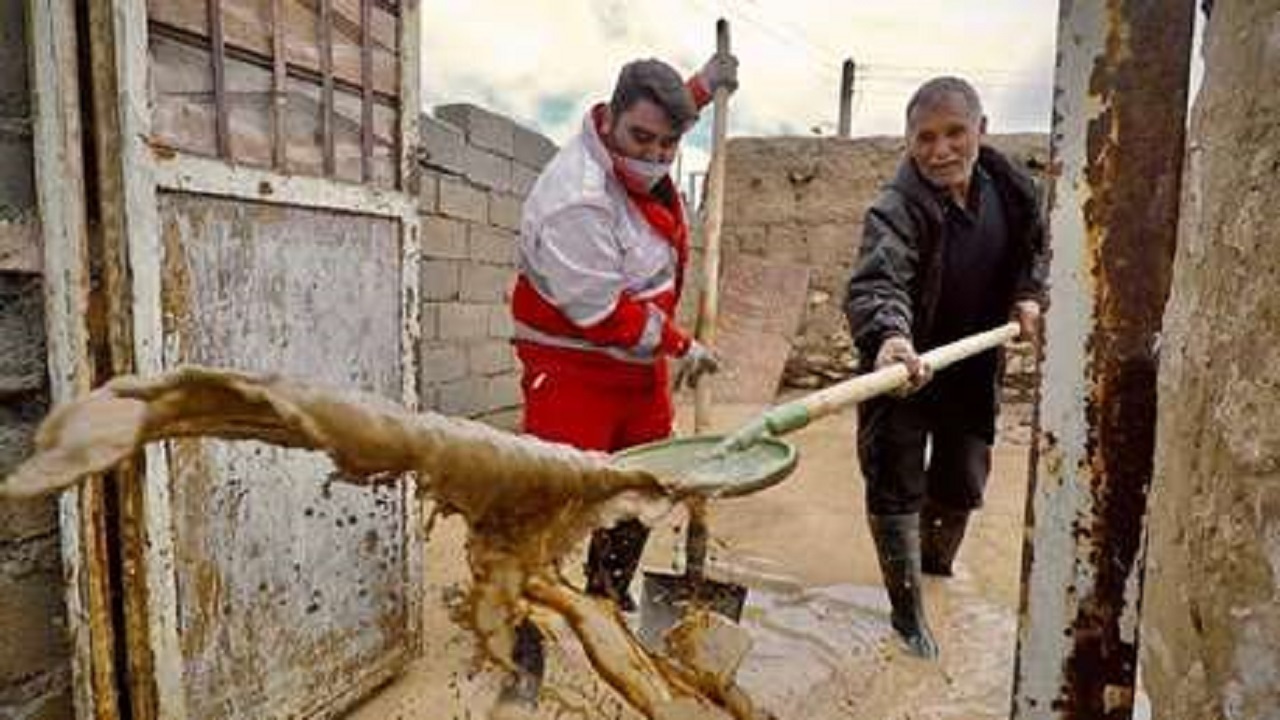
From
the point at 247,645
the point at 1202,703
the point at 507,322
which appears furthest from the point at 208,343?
the point at 507,322

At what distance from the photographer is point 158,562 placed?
179 cm

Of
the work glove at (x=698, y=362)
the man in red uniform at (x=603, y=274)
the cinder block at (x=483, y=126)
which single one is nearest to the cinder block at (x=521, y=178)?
the cinder block at (x=483, y=126)

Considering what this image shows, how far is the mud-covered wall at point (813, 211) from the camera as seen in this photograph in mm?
7824

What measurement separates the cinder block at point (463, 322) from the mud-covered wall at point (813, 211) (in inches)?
137

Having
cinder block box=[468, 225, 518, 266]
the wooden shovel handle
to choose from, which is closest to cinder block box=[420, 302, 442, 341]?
cinder block box=[468, 225, 518, 266]

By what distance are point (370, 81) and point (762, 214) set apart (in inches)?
240

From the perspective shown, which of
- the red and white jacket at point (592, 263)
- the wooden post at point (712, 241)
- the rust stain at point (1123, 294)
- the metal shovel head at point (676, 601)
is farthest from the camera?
the wooden post at point (712, 241)

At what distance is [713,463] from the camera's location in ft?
6.18

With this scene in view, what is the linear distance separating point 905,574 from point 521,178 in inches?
149

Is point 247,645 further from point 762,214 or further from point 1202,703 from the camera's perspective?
point 762,214

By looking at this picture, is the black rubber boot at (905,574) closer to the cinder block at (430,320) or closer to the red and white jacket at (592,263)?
the red and white jacket at (592,263)

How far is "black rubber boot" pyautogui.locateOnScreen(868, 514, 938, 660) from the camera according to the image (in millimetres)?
2863

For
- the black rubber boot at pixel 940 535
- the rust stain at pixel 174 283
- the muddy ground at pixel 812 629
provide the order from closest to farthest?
the rust stain at pixel 174 283 < the muddy ground at pixel 812 629 < the black rubber boot at pixel 940 535

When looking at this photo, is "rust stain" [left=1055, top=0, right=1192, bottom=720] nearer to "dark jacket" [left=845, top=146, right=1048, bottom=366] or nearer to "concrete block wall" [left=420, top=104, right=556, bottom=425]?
"dark jacket" [left=845, top=146, right=1048, bottom=366]
